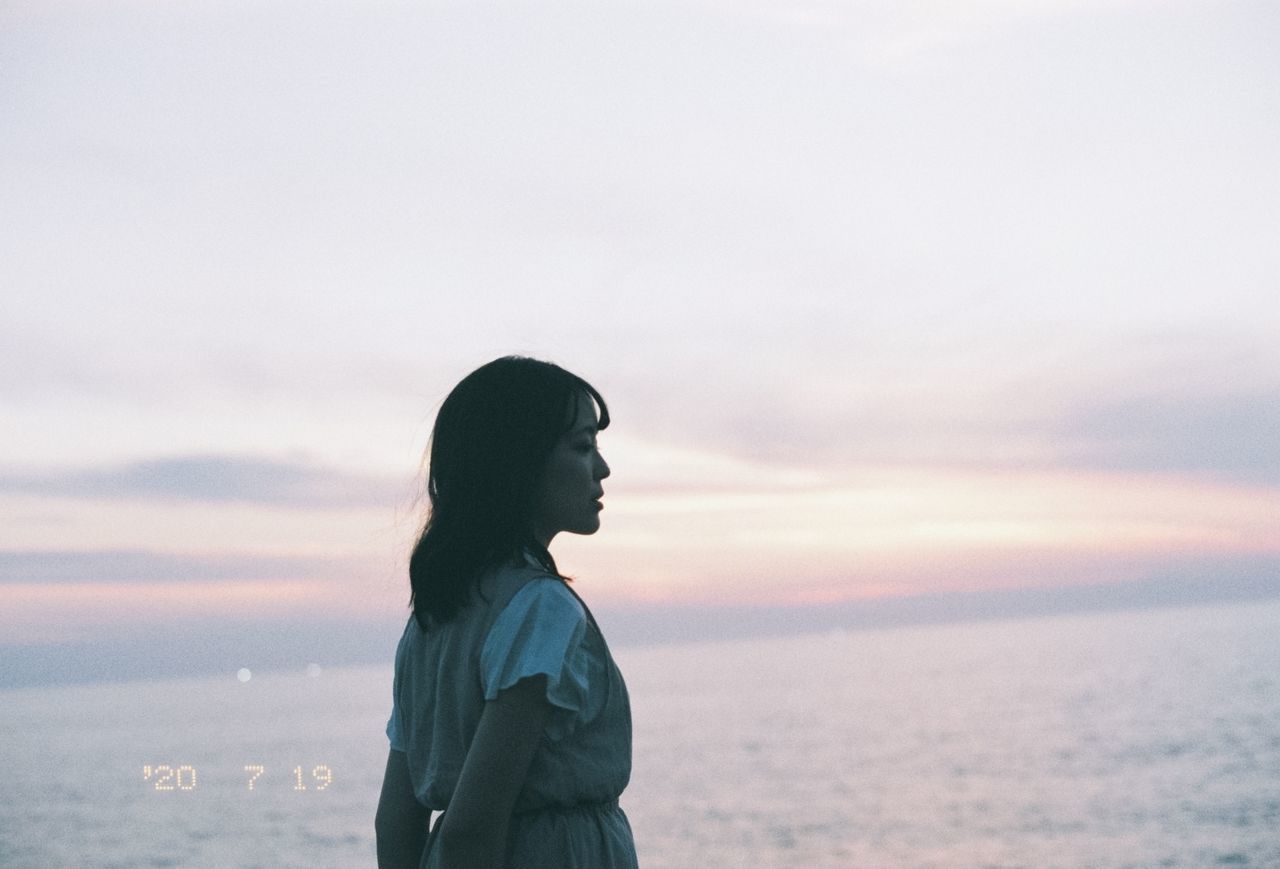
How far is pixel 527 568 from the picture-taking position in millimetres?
2006

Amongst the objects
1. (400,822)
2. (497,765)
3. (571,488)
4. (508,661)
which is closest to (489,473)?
(571,488)

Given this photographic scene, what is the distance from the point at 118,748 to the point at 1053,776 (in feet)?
215

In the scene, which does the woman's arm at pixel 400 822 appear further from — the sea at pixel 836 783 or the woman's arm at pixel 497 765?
the sea at pixel 836 783

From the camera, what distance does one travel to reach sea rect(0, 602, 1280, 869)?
34812 millimetres

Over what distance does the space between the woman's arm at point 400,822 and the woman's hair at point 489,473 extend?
1.08 feet

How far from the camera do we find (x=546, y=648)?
185 centimetres

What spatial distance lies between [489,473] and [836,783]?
48.6m

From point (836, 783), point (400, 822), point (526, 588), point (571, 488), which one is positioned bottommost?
point (836, 783)

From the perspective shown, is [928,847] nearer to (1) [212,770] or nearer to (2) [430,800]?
(2) [430,800]

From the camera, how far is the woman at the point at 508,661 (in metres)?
1.84

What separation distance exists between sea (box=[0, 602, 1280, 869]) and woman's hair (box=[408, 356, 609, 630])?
31002 millimetres

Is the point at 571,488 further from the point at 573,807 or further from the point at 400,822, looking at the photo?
the point at 400,822

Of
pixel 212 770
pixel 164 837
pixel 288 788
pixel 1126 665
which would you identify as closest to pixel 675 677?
pixel 1126 665
